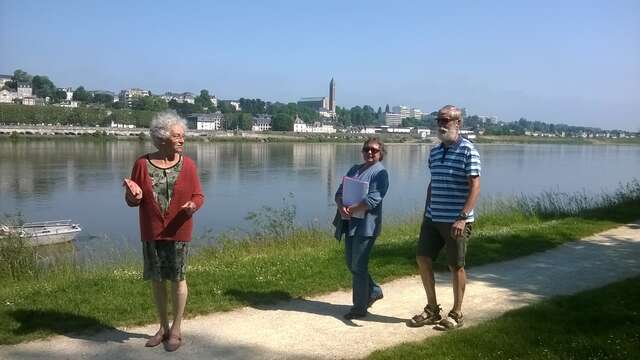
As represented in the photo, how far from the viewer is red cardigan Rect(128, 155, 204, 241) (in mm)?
4754

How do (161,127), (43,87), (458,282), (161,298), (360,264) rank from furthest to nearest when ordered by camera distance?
(43,87) → (360,264) → (458,282) → (161,298) → (161,127)

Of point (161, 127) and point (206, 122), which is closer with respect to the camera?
point (161, 127)

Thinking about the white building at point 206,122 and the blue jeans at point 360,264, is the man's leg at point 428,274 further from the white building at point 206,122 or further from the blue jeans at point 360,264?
the white building at point 206,122

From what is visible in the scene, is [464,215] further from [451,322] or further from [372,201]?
[451,322]

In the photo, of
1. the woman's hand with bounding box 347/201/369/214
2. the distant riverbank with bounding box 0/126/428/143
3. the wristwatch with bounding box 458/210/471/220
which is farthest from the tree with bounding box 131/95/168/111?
the wristwatch with bounding box 458/210/471/220

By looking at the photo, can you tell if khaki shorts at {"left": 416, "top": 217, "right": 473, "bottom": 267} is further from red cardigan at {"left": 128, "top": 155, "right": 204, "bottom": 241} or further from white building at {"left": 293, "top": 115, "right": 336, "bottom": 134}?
white building at {"left": 293, "top": 115, "right": 336, "bottom": 134}

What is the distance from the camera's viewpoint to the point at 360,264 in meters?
5.77

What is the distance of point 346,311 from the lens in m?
6.08

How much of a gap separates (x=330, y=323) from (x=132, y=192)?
2256 millimetres

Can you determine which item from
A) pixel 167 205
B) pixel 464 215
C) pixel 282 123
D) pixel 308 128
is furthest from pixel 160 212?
pixel 308 128

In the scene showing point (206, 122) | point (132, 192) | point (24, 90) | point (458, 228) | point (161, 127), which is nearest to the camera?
point (132, 192)

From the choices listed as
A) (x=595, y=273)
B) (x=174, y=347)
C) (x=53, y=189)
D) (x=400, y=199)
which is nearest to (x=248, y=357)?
(x=174, y=347)

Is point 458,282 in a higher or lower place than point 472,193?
lower

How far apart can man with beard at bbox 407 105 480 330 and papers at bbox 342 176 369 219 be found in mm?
604
